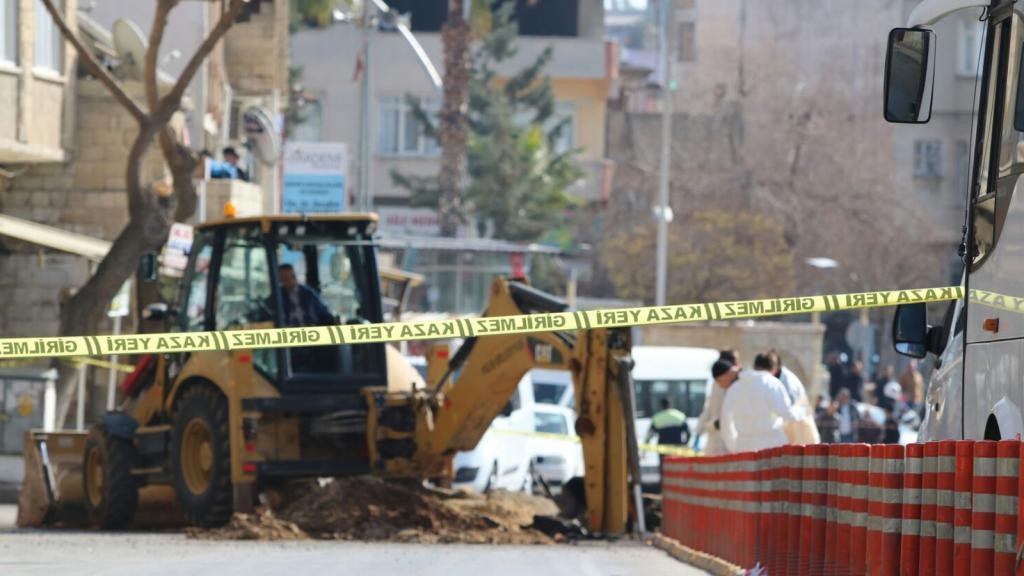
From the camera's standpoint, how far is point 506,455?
24469mm

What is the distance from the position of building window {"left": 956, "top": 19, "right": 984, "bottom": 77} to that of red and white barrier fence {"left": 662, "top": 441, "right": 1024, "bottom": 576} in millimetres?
55501

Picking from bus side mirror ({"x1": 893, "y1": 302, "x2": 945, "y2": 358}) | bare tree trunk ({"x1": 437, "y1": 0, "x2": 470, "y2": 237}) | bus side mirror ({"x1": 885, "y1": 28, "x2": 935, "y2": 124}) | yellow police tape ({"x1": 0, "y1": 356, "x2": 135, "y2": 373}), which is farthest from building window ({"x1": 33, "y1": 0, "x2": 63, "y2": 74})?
bare tree trunk ({"x1": 437, "y1": 0, "x2": 470, "y2": 237})

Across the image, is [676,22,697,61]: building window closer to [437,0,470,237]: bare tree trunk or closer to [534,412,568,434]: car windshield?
[437,0,470,237]: bare tree trunk

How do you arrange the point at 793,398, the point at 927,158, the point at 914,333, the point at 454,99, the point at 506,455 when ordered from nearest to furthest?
the point at 914,333, the point at 793,398, the point at 506,455, the point at 454,99, the point at 927,158

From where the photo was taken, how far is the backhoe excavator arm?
16.5 meters

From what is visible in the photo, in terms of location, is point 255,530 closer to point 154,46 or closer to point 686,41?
point 154,46

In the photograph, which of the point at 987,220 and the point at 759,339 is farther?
the point at 759,339

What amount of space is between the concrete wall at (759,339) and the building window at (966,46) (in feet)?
78.6

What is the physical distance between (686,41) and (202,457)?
66528 millimetres

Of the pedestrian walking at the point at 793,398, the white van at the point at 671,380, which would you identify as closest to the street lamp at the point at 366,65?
the white van at the point at 671,380

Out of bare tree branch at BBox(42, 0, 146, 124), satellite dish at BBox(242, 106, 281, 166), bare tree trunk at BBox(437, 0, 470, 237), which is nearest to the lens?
bare tree branch at BBox(42, 0, 146, 124)

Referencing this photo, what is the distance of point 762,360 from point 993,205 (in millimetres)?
8013

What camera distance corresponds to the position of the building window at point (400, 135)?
6600 cm

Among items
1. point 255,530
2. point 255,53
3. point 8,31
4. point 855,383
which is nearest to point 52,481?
point 255,530
